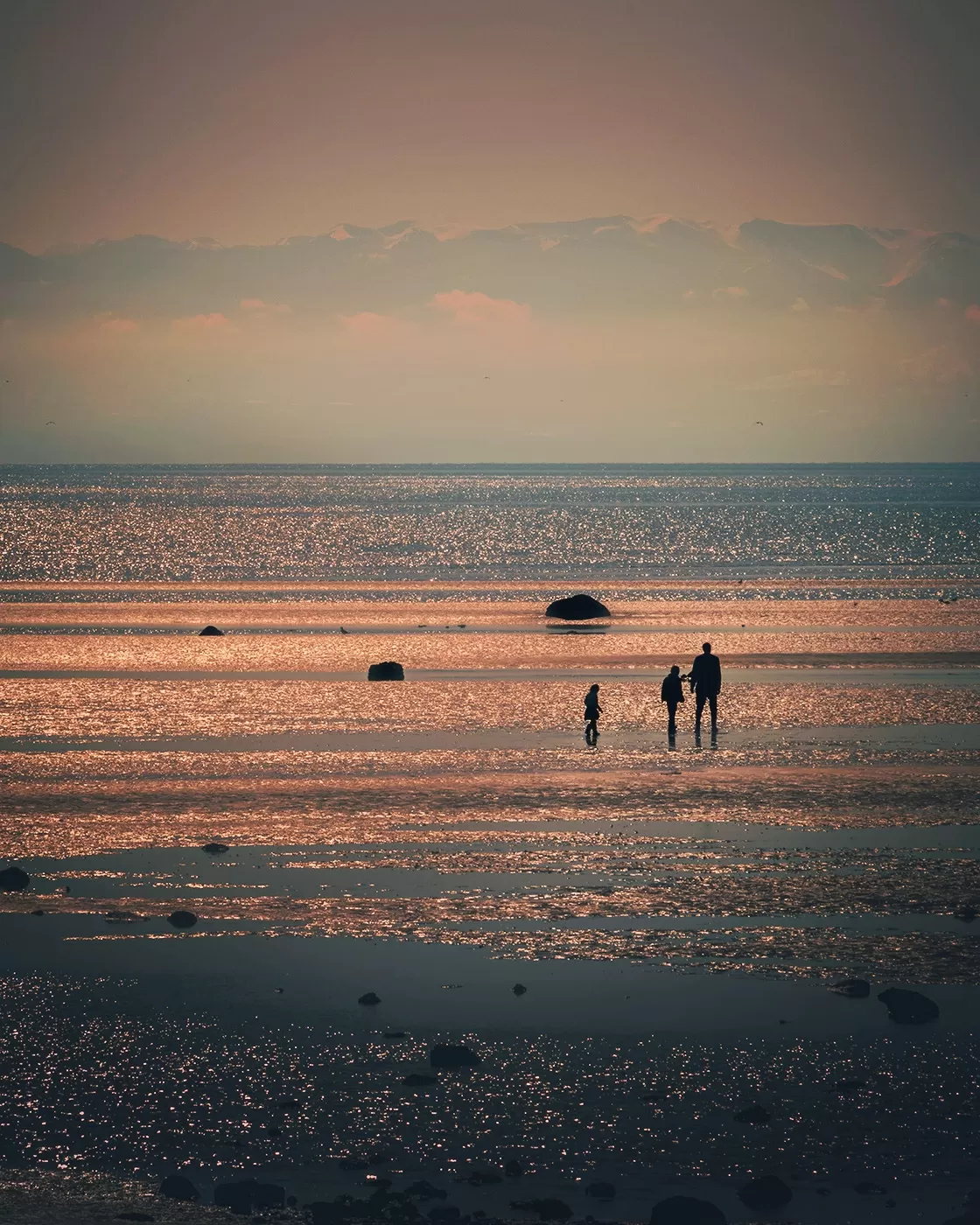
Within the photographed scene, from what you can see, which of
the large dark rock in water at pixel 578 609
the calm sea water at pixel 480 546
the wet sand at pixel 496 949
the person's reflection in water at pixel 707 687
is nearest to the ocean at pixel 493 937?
the wet sand at pixel 496 949

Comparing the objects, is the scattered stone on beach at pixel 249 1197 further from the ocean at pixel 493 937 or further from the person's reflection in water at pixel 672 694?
the person's reflection in water at pixel 672 694

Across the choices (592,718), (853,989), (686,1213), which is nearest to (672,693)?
(592,718)

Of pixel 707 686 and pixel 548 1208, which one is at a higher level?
pixel 707 686

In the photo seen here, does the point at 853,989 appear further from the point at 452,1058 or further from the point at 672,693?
the point at 672,693

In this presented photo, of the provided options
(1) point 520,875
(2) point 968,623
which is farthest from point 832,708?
(2) point 968,623

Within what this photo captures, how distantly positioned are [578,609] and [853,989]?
4772 cm

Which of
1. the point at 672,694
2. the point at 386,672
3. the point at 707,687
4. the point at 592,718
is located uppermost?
the point at 707,687

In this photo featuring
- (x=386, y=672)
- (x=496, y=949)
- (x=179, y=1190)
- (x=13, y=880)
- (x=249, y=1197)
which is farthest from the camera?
(x=386, y=672)

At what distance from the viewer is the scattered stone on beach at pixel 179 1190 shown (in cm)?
1126

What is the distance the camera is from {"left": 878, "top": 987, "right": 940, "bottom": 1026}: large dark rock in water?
14.6 metres

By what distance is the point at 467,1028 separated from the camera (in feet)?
47.8

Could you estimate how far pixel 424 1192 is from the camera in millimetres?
11227

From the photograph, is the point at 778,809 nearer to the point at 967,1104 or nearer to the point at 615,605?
the point at 967,1104

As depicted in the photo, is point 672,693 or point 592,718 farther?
point 672,693
